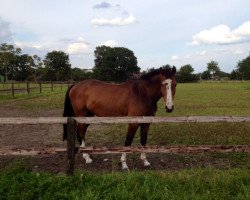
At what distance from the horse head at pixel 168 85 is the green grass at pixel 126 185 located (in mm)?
1535

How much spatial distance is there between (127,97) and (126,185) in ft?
9.01

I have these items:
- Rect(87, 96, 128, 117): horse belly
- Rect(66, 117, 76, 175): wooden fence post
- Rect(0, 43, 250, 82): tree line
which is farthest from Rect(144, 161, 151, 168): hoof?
Rect(0, 43, 250, 82): tree line

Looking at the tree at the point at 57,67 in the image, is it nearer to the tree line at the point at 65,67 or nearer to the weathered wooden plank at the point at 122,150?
the tree line at the point at 65,67

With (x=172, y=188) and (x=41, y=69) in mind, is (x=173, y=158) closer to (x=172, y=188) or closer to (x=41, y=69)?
(x=172, y=188)

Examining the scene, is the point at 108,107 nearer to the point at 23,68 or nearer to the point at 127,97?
the point at 127,97

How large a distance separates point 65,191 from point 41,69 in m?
96.9

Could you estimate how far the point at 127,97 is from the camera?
7641 millimetres

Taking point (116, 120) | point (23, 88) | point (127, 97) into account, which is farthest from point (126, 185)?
point (23, 88)

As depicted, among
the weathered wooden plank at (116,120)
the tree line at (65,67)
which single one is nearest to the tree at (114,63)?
the tree line at (65,67)

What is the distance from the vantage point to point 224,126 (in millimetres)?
12141

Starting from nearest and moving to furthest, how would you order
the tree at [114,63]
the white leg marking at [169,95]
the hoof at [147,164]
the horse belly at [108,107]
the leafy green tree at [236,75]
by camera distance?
the white leg marking at [169,95], the hoof at [147,164], the horse belly at [108,107], the tree at [114,63], the leafy green tree at [236,75]

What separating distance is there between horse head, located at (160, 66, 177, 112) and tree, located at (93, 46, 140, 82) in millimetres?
85633

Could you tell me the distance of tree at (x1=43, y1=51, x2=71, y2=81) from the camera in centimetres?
9553

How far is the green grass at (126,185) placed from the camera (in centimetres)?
495
